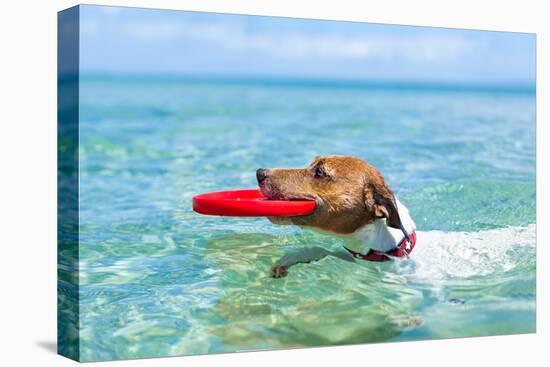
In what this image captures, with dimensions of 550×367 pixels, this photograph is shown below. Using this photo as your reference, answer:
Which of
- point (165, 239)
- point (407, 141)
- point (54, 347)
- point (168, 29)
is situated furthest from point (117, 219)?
point (168, 29)

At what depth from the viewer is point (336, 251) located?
324 inches

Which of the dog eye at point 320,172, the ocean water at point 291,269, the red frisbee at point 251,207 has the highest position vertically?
the dog eye at point 320,172

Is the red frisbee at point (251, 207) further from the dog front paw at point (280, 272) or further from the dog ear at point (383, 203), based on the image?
the dog front paw at point (280, 272)

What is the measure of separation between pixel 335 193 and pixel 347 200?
0.11 meters

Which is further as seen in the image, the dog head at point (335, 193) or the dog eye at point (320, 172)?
the dog eye at point (320, 172)

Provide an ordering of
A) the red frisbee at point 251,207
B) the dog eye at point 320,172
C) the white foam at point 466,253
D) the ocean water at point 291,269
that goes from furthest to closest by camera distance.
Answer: the white foam at point 466,253, the dog eye at point 320,172, the ocean water at point 291,269, the red frisbee at point 251,207

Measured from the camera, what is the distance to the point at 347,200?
25.5 ft

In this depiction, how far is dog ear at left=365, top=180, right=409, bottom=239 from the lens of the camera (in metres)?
7.66

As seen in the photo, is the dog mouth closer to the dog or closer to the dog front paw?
the dog

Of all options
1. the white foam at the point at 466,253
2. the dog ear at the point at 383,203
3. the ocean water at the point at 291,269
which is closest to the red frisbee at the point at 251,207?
the dog ear at the point at 383,203

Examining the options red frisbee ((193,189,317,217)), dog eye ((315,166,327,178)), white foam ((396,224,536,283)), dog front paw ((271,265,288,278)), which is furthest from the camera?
white foam ((396,224,536,283))

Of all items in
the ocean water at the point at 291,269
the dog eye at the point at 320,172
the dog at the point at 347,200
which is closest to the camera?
the ocean water at the point at 291,269

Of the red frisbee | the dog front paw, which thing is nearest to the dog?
the red frisbee

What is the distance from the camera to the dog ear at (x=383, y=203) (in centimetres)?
766
